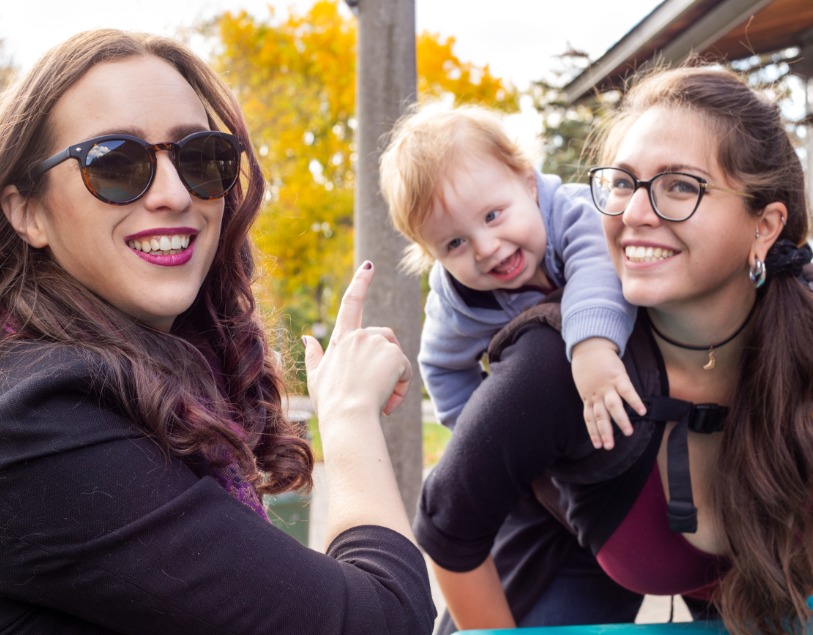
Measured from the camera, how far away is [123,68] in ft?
4.93

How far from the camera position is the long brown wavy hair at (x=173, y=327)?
4.44 feet

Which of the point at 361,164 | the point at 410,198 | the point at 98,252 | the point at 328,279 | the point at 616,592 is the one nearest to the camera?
the point at 98,252

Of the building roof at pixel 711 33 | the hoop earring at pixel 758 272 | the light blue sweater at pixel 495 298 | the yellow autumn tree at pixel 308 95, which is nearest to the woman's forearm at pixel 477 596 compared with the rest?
the light blue sweater at pixel 495 298

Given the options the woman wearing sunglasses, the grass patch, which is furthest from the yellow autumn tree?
the woman wearing sunglasses

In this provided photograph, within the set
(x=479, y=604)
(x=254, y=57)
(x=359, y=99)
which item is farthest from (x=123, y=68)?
(x=254, y=57)

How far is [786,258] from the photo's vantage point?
2059 millimetres

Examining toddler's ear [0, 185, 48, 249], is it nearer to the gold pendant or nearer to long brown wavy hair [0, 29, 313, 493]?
long brown wavy hair [0, 29, 313, 493]

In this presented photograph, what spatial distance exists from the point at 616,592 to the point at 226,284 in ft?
4.63

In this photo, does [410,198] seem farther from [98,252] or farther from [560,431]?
[98,252]

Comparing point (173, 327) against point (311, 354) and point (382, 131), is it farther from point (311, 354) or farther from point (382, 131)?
point (382, 131)

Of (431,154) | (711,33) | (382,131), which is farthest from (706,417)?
(711,33)

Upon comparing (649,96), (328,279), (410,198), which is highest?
(649,96)

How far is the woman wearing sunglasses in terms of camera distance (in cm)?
119

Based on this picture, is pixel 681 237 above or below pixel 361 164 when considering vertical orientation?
below
